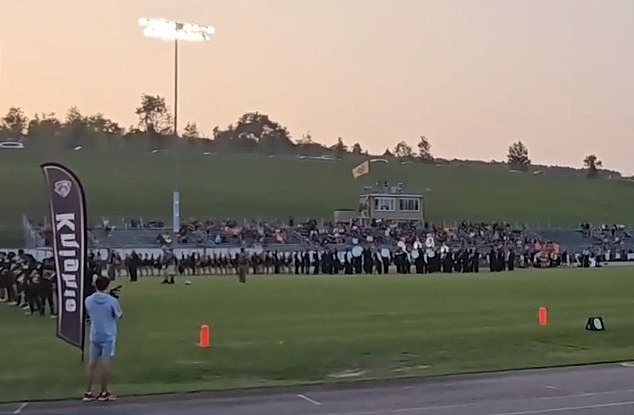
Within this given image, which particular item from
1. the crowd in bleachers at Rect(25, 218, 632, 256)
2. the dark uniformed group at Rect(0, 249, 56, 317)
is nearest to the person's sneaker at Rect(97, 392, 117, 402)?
the dark uniformed group at Rect(0, 249, 56, 317)

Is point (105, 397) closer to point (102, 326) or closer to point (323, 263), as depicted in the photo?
point (102, 326)

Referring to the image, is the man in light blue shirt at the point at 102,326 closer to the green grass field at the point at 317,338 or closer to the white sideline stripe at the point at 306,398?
the green grass field at the point at 317,338

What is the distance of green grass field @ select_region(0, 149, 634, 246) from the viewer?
106 metres

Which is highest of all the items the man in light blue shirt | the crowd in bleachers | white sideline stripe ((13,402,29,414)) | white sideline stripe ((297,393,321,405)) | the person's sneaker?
the crowd in bleachers

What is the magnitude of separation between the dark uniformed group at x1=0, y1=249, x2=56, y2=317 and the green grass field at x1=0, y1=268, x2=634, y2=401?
0.68 meters

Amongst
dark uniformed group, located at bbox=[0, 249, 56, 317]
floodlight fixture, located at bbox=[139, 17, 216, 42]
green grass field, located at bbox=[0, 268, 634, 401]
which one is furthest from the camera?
floodlight fixture, located at bbox=[139, 17, 216, 42]

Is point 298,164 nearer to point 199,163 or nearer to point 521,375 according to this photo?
point 199,163

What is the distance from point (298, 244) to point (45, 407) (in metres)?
59.3

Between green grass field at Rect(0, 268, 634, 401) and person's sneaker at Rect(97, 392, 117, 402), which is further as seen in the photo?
green grass field at Rect(0, 268, 634, 401)

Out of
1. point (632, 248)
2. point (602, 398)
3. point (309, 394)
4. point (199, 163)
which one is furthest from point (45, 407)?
point (199, 163)

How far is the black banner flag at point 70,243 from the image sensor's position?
16328mm

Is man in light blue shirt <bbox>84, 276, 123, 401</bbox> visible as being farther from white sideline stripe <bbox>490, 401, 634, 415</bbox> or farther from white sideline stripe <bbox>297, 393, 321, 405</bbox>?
white sideline stripe <bbox>490, 401, 634, 415</bbox>

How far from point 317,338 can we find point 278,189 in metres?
102

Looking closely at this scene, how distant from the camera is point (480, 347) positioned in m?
20.8
